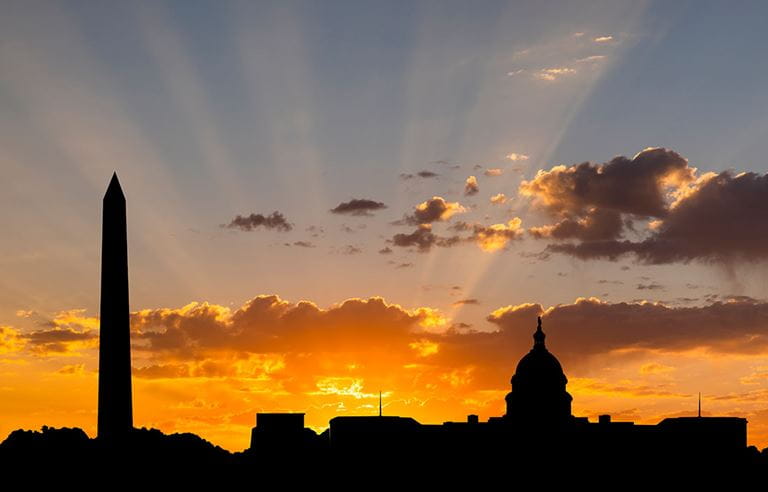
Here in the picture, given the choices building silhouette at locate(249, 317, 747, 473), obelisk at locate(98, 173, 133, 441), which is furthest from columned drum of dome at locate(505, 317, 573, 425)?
obelisk at locate(98, 173, 133, 441)

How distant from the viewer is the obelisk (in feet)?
195

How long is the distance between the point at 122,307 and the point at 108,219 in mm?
3964

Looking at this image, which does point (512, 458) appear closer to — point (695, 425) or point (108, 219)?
point (695, 425)

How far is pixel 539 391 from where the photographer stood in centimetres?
9431

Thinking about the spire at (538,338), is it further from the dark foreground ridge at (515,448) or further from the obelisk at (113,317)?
the obelisk at (113,317)

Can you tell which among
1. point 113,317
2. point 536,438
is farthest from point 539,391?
point 113,317

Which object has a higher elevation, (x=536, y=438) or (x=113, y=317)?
(x=113, y=317)

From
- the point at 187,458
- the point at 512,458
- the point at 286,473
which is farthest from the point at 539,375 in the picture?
the point at 187,458

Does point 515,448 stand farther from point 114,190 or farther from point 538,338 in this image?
point 114,190

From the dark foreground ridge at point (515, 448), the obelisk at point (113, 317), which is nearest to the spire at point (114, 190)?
the obelisk at point (113, 317)

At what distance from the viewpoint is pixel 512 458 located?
3792 inches

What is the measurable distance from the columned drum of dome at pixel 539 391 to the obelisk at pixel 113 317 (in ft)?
132

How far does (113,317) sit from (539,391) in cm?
4200

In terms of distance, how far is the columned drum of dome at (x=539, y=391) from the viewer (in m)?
94.2
